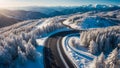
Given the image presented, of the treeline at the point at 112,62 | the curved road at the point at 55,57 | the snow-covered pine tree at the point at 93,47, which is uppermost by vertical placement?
the treeline at the point at 112,62

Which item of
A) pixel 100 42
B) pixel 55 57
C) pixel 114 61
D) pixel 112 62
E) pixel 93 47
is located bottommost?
pixel 55 57

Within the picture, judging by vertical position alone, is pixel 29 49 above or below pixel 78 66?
above

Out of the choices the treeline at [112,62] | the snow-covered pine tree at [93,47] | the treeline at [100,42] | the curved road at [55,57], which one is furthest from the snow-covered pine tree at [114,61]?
the treeline at [100,42]

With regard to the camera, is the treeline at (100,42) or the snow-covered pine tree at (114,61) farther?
the treeline at (100,42)

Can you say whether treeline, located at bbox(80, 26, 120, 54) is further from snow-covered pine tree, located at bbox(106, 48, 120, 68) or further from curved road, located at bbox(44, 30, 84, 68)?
snow-covered pine tree, located at bbox(106, 48, 120, 68)

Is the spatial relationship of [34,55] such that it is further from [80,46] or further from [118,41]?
[118,41]

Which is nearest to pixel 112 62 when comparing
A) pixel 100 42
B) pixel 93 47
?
pixel 93 47

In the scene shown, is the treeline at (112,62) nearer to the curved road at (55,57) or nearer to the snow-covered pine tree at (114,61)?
the snow-covered pine tree at (114,61)

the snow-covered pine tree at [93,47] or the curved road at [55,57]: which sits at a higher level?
the snow-covered pine tree at [93,47]

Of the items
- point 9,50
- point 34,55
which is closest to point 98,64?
point 34,55

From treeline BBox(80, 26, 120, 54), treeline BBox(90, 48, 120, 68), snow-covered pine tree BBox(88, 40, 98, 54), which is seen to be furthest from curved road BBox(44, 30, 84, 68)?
treeline BBox(90, 48, 120, 68)

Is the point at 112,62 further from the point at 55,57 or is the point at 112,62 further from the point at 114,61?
the point at 55,57
